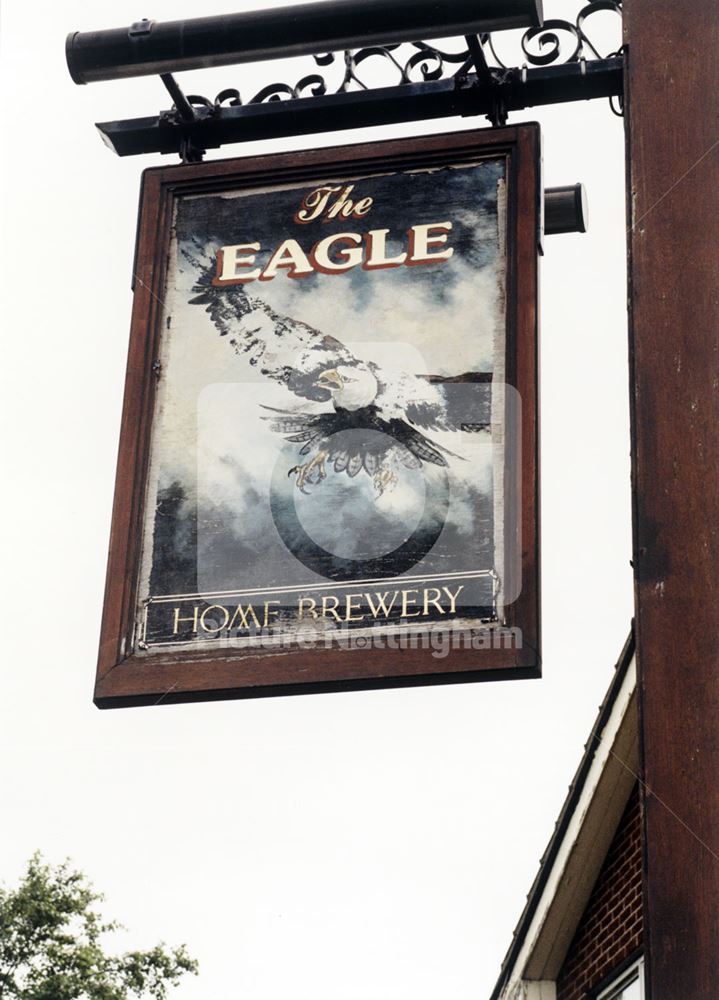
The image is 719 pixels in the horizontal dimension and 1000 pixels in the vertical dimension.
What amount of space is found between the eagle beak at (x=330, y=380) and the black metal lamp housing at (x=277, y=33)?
3.44 ft

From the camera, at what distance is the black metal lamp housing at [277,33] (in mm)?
4809

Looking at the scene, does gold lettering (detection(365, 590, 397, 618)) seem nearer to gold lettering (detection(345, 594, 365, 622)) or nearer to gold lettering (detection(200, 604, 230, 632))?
gold lettering (detection(345, 594, 365, 622))

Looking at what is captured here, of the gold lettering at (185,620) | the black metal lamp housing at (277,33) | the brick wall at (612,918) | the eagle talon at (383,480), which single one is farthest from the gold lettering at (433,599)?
the brick wall at (612,918)

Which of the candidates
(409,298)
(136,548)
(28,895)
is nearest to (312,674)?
(136,548)

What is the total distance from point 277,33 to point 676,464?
6.60 feet

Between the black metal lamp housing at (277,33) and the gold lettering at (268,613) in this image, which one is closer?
the gold lettering at (268,613)

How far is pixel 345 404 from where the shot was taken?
4711 mm

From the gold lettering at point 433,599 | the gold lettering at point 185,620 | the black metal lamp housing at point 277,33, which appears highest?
the black metal lamp housing at point 277,33

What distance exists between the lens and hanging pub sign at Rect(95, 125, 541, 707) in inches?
165

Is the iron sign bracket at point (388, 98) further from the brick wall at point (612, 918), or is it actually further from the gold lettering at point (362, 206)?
the brick wall at point (612, 918)

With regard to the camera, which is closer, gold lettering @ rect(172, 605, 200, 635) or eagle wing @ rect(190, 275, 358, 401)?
gold lettering @ rect(172, 605, 200, 635)

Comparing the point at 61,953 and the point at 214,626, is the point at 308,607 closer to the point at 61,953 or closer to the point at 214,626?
the point at 214,626

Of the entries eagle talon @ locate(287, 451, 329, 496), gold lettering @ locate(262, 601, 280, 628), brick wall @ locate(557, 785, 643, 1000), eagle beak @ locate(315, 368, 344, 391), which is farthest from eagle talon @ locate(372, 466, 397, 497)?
brick wall @ locate(557, 785, 643, 1000)

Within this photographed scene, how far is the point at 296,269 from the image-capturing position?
198 inches
